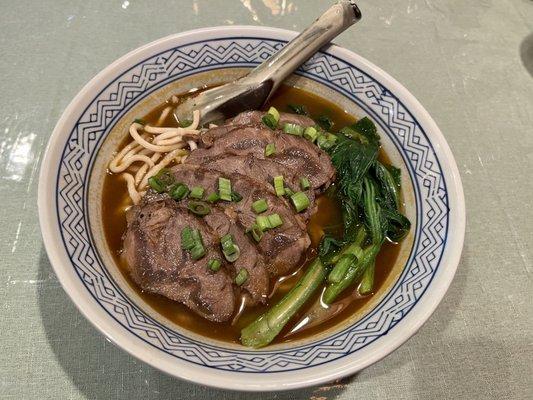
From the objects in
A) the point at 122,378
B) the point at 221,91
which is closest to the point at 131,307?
the point at 122,378

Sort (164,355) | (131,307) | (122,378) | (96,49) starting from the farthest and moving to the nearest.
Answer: (96,49), (122,378), (131,307), (164,355)

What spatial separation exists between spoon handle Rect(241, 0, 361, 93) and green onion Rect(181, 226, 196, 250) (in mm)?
1123

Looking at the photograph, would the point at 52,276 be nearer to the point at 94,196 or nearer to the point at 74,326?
the point at 74,326

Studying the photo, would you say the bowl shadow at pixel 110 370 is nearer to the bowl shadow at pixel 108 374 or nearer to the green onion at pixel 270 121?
the bowl shadow at pixel 108 374

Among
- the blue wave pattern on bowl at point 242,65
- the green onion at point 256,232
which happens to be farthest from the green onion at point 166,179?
the green onion at point 256,232

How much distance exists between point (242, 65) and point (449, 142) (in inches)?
60.1

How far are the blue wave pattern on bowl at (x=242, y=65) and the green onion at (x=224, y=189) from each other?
64 centimetres

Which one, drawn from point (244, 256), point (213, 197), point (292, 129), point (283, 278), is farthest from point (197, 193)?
point (292, 129)

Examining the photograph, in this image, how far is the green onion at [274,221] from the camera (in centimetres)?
216

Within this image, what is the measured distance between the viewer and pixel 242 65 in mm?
2830

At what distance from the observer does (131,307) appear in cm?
191

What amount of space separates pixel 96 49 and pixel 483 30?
311 centimetres

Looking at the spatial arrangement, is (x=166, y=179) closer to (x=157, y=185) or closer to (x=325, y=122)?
(x=157, y=185)

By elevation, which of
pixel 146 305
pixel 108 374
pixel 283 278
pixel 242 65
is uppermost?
pixel 242 65
